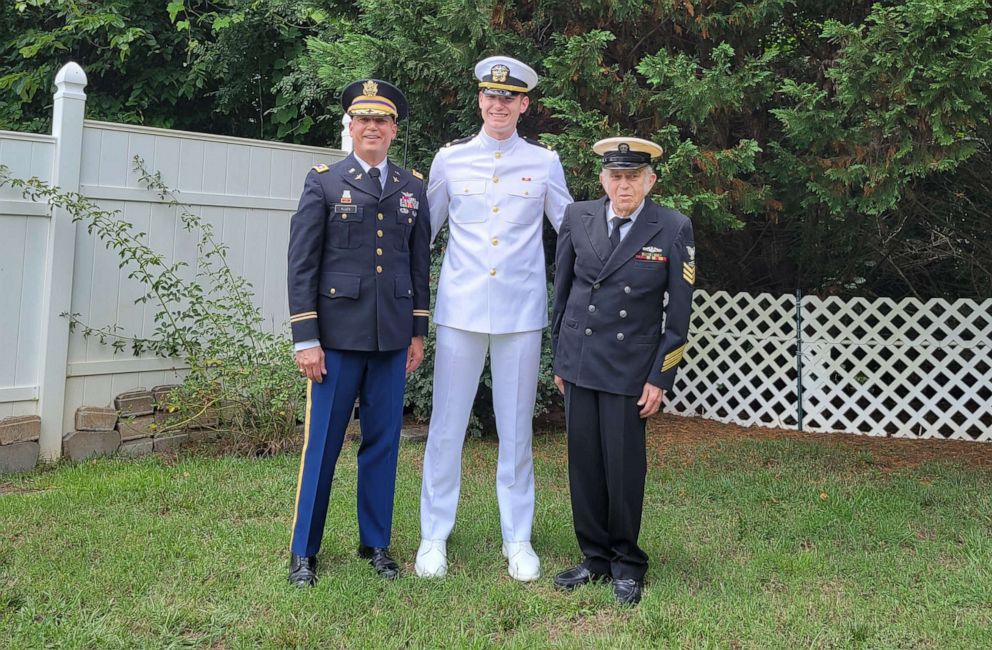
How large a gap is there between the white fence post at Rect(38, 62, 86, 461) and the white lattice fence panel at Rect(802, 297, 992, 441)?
5.11m

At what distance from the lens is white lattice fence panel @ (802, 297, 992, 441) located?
21.4 ft

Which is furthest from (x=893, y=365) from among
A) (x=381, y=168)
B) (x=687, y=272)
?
(x=381, y=168)

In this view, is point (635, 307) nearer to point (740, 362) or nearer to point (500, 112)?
point (500, 112)

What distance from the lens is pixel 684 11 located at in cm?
498

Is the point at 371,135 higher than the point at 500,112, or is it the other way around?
the point at 500,112

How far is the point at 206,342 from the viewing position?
232 inches

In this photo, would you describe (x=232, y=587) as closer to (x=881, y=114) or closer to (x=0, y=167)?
(x=0, y=167)

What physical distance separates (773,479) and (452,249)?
2.58 meters

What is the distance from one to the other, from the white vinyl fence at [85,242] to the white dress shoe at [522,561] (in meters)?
2.96

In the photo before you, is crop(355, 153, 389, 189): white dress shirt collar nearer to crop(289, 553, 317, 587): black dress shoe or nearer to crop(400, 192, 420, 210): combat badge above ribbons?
crop(400, 192, 420, 210): combat badge above ribbons

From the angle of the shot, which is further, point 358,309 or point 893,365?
point 893,365

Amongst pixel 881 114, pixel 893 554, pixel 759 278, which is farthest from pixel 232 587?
pixel 759 278

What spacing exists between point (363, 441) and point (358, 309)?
2.02ft

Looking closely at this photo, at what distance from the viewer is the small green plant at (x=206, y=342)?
5477mm
